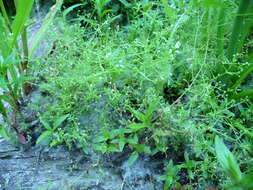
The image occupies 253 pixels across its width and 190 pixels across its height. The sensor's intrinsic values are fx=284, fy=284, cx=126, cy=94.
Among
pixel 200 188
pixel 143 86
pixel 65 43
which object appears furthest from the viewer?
pixel 65 43

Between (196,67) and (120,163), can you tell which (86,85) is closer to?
(120,163)

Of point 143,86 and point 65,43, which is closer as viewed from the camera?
point 143,86

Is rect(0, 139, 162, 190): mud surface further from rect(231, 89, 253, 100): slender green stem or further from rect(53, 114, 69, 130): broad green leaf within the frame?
rect(231, 89, 253, 100): slender green stem

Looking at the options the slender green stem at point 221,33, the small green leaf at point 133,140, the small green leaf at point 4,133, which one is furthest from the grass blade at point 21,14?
the slender green stem at point 221,33

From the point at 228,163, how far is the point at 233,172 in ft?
0.20

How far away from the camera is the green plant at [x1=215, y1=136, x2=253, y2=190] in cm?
65

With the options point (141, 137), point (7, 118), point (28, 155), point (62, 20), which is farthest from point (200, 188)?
point (62, 20)

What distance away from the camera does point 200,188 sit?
1101mm

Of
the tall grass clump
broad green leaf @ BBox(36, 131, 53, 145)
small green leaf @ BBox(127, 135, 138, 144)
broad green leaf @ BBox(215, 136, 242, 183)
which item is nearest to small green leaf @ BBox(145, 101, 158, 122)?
small green leaf @ BBox(127, 135, 138, 144)

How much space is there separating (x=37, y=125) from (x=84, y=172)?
344mm

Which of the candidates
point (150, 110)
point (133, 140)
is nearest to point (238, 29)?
point (150, 110)

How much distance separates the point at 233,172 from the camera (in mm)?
727

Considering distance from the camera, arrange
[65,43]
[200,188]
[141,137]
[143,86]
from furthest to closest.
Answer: [65,43], [143,86], [141,137], [200,188]

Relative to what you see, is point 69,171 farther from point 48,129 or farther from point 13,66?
point 13,66
